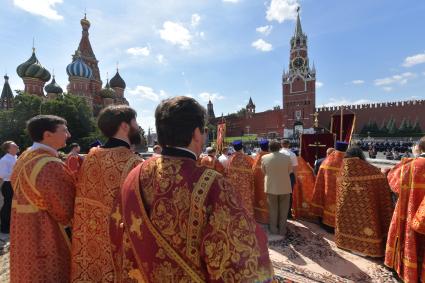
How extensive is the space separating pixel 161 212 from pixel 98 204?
44.6 inches

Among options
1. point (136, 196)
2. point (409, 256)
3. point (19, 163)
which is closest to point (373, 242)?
point (409, 256)

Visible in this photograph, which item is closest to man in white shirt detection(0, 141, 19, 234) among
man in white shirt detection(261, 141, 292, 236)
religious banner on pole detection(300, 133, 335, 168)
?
man in white shirt detection(261, 141, 292, 236)

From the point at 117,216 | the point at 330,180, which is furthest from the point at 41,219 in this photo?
the point at 330,180

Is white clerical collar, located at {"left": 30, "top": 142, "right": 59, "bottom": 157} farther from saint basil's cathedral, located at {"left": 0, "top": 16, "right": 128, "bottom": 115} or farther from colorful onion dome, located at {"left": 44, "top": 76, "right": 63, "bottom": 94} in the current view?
colorful onion dome, located at {"left": 44, "top": 76, "right": 63, "bottom": 94}

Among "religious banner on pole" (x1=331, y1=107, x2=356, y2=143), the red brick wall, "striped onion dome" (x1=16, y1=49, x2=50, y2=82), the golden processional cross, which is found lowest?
the golden processional cross

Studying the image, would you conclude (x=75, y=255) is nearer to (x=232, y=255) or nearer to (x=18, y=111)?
(x=232, y=255)

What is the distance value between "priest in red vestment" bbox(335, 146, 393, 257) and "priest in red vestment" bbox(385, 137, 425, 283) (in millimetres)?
682

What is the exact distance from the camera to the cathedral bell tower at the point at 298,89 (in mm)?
61463

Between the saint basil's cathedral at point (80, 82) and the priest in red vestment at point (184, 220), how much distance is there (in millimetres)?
44657

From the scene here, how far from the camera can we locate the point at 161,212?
128 centimetres

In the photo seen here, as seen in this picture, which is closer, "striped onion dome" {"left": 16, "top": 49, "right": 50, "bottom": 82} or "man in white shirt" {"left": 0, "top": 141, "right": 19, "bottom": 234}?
"man in white shirt" {"left": 0, "top": 141, "right": 19, "bottom": 234}

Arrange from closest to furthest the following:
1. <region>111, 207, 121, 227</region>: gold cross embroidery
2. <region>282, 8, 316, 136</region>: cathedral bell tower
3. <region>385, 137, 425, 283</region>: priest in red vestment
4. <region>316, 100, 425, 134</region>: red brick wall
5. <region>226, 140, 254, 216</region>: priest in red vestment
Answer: <region>111, 207, 121, 227</region>: gold cross embroidery → <region>385, 137, 425, 283</region>: priest in red vestment → <region>226, 140, 254, 216</region>: priest in red vestment → <region>316, 100, 425, 134</region>: red brick wall → <region>282, 8, 316, 136</region>: cathedral bell tower

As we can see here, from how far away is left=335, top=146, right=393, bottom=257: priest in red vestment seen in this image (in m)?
4.60

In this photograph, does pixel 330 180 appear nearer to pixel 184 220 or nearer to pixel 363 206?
pixel 363 206
